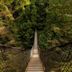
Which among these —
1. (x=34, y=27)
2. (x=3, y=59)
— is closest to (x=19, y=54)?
(x=3, y=59)

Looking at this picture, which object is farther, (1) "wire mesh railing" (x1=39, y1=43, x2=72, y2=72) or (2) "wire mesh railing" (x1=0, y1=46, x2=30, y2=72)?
(1) "wire mesh railing" (x1=39, y1=43, x2=72, y2=72)

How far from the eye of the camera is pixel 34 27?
32.9 metres

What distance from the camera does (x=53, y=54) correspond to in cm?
945

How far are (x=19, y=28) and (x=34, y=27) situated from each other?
8.24 ft

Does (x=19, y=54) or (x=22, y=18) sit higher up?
(x=22, y=18)

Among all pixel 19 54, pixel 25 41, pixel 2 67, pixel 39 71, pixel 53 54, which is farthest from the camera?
pixel 25 41

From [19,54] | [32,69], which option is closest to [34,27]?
[32,69]

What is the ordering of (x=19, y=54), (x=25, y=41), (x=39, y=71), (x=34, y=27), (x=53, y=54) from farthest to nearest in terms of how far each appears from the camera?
(x=34, y=27) → (x=25, y=41) → (x=39, y=71) → (x=19, y=54) → (x=53, y=54)

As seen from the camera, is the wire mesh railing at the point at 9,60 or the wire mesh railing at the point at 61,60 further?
the wire mesh railing at the point at 61,60

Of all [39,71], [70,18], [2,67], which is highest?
[70,18]

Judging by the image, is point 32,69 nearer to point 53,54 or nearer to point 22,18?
point 53,54

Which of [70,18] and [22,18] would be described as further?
[22,18]

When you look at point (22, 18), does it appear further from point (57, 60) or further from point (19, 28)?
point (57, 60)

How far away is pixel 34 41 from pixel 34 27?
266cm
